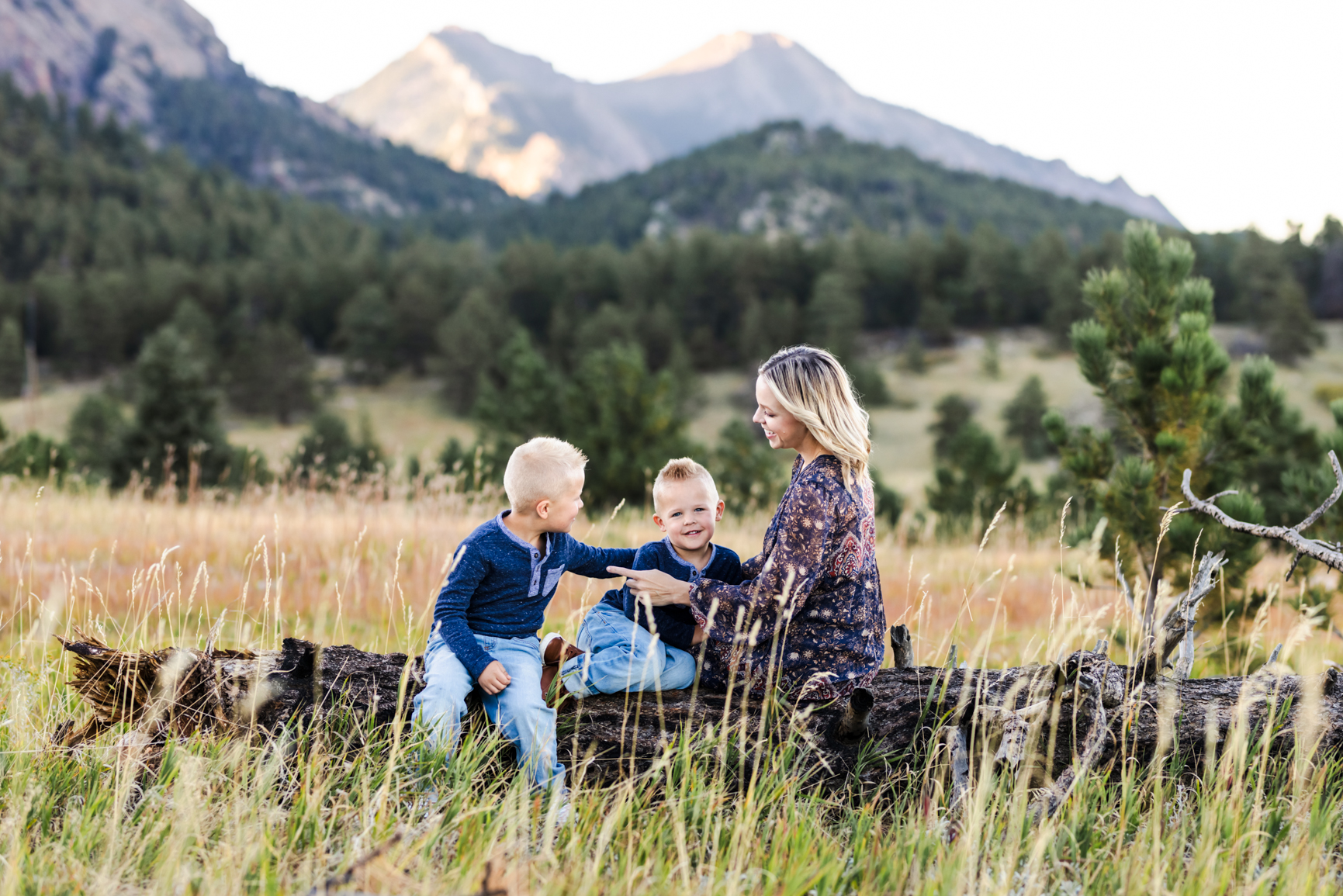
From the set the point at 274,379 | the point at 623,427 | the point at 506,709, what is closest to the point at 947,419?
the point at 623,427

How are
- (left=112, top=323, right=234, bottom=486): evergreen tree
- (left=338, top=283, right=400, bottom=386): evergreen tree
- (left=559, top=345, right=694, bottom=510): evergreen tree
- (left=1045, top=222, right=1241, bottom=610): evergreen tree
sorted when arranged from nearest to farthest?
(left=1045, top=222, right=1241, bottom=610): evergreen tree, (left=559, top=345, right=694, bottom=510): evergreen tree, (left=112, top=323, right=234, bottom=486): evergreen tree, (left=338, top=283, right=400, bottom=386): evergreen tree

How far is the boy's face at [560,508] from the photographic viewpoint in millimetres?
2777

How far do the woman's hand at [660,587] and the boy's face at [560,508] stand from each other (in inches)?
11.3

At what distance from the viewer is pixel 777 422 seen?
2854 mm

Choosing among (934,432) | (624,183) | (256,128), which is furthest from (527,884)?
(256,128)

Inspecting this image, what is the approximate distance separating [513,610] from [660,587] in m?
0.51

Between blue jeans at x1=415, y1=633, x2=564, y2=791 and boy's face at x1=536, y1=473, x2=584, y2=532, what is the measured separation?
0.44 m

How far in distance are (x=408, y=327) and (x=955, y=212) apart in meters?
75.2

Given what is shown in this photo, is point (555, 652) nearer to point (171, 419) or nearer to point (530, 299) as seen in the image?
point (171, 419)

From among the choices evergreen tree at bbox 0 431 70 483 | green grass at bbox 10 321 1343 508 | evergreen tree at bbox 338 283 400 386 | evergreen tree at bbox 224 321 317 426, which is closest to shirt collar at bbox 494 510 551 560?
evergreen tree at bbox 0 431 70 483

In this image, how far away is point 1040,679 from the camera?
2.65m

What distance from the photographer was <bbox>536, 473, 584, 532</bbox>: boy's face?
9.11ft

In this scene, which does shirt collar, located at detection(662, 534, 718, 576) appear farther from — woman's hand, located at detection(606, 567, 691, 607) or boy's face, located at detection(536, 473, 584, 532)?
boy's face, located at detection(536, 473, 584, 532)

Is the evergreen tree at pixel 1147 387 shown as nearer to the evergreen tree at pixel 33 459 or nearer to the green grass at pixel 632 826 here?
the green grass at pixel 632 826
